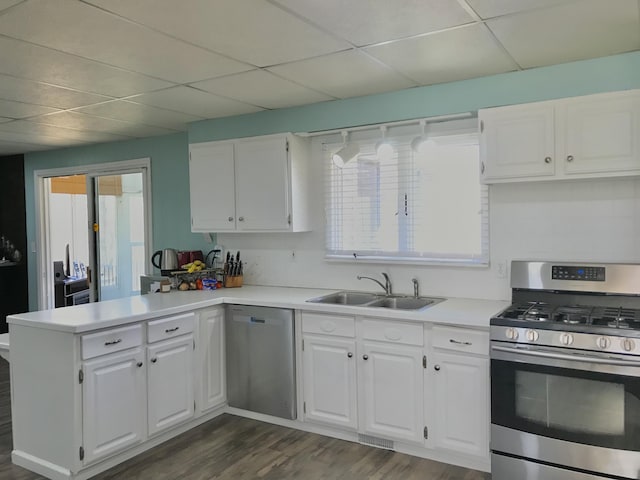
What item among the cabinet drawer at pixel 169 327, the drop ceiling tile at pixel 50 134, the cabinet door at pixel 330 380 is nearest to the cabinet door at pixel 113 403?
the cabinet drawer at pixel 169 327

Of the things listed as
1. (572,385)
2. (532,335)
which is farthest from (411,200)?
(572,385)

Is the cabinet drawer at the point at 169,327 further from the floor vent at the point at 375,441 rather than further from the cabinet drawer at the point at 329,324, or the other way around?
the floor vent at the point at 375,441

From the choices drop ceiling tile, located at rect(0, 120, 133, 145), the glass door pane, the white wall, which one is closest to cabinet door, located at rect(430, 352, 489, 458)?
the white wall

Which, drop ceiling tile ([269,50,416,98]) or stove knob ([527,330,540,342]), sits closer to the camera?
stove knob ([527,330,540,342])

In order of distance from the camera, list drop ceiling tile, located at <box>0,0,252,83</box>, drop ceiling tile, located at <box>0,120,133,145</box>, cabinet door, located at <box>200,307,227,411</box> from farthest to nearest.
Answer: drop ceiling tile, located at <box>0,120,133,145</box> < cabinet door, located at <box>200,307,227,411</box> < drop ceiling tile, located at <box>0,0,252,83</box>

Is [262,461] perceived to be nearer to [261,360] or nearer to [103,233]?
[261,360]

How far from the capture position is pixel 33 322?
2844 mm

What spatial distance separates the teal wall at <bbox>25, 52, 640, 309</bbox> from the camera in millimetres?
2900

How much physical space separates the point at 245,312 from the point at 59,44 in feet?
6.50

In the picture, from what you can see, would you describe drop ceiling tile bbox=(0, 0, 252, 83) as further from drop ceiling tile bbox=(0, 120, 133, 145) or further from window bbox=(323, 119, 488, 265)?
drop ceiling tile bbox=(0, 120, 133, 145)

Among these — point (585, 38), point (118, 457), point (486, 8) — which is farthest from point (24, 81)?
point (585, 38)

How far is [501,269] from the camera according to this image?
10.8 feet

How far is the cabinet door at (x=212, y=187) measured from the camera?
163 inches

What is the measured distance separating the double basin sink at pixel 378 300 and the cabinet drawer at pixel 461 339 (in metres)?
0.33
